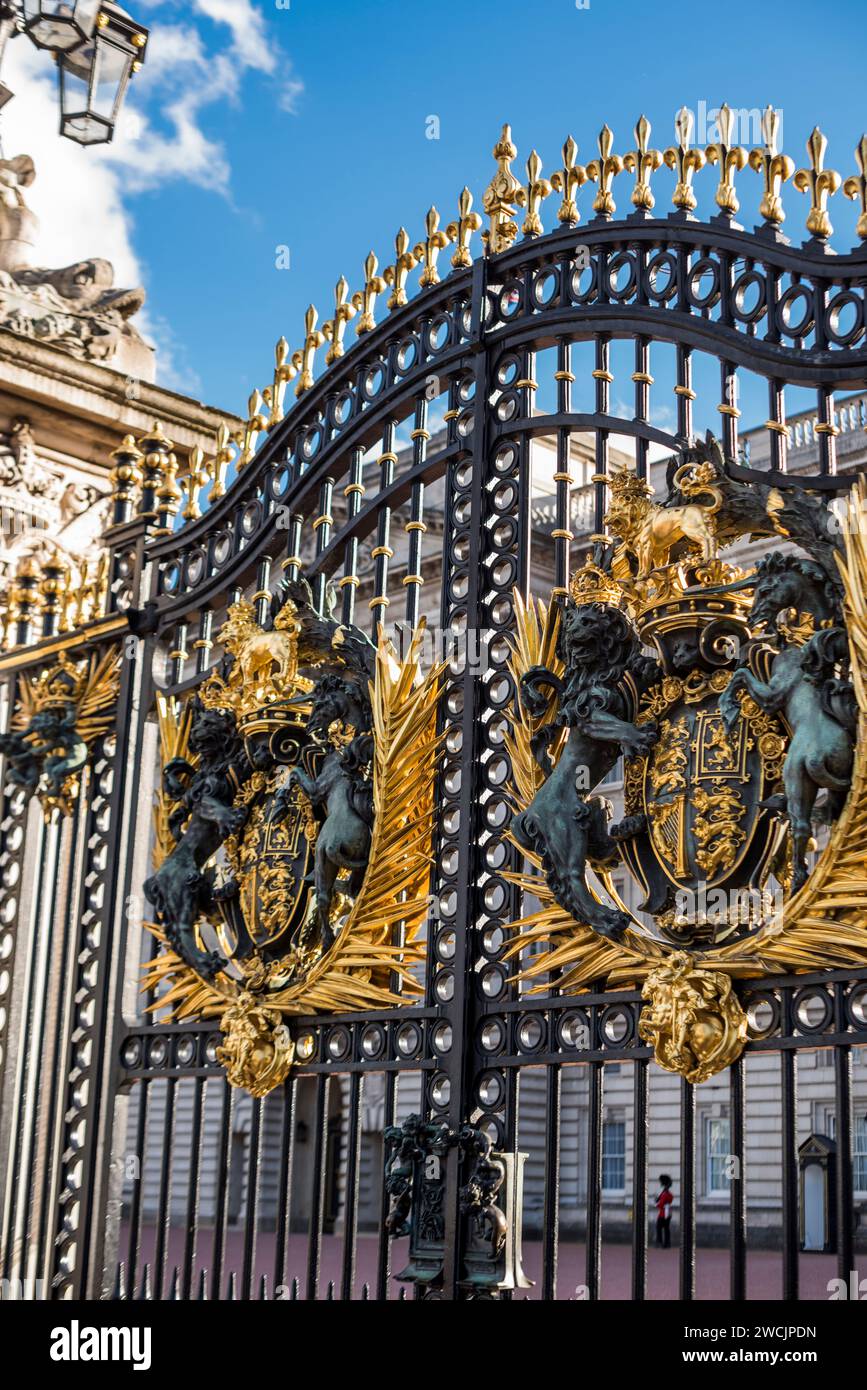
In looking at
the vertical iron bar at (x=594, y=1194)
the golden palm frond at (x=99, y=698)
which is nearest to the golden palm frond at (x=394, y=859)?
the vertical iron bar at (x=594, y=1194)

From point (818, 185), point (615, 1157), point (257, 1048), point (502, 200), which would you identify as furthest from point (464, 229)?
point (615, 1157)

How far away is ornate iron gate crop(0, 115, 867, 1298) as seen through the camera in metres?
6.16

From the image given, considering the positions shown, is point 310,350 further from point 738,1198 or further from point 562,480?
point 738,1198

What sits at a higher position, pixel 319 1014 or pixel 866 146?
pixel 866 146

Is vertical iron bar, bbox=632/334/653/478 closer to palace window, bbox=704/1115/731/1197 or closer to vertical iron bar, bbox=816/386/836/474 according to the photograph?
vertical iron bar, bbox=816/386/836/474

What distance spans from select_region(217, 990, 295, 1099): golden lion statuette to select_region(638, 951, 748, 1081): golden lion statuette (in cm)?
208

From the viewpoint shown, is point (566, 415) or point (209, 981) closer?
point (566, 415)

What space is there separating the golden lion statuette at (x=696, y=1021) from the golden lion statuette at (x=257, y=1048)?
208 centimetres

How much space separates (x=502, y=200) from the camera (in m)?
7.52

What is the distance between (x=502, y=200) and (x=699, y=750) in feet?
9.15

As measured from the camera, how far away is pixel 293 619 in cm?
773
